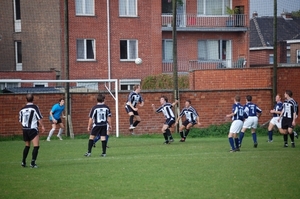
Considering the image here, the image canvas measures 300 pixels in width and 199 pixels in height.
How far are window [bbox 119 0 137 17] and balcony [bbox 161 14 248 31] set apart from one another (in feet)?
8.21

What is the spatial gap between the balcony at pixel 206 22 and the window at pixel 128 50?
8.32 feet

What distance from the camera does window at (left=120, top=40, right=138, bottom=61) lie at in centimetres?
4684

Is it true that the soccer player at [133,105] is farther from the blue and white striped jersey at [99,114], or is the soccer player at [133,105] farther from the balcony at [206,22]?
the balcony at [206,22]

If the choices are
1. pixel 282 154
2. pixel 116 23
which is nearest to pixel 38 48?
pixel 116 23

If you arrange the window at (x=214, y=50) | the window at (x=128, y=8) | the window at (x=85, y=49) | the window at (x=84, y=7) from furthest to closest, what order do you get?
1. the window at (x=214, y=50)
2. the window at (x=128, y=8)
3. the window at (x=85, y=49)
4. the window at (x=84, y=7)

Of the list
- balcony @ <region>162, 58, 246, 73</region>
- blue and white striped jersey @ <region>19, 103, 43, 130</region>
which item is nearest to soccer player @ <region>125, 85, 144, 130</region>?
blue and white striped jersey @ <region>19, 103, 43, 130</region>

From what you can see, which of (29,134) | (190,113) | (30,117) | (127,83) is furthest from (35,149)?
(127,83)

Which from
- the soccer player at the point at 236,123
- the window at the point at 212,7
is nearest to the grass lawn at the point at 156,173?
the soccer player at the point at 236,123

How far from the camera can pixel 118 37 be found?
152 feet

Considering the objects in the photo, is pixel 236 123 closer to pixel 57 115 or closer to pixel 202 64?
pixel 57 115

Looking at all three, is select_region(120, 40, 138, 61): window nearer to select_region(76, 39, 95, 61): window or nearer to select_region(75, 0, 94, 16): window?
select_region(76, 39, 95, 61): window

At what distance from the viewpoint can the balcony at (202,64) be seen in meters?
48.6

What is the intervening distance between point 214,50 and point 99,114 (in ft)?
100

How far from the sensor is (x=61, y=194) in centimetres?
1399
